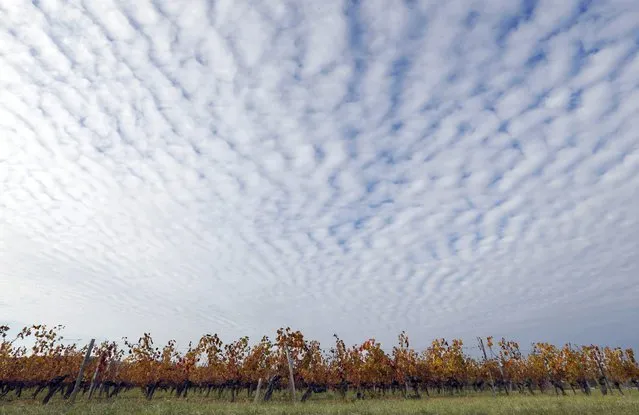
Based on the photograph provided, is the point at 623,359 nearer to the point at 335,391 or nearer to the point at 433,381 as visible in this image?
the point at 433,381

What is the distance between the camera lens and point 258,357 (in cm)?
3353

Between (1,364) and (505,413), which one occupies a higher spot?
(1,364)

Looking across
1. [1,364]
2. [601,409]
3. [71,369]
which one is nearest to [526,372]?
[601,409]

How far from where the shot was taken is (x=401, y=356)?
121 ft

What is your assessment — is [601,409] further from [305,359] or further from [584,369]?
[584,369]

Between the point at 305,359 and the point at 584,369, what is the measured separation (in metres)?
32.5

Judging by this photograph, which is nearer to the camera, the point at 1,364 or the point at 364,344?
the point at 1,364

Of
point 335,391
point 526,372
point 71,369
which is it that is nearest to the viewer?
point 71,369

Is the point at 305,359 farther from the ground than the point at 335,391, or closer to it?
farther from the ground

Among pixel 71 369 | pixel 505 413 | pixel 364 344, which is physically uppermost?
pixel 364 344

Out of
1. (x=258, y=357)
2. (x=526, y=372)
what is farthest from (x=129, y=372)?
(x=526, y=372)

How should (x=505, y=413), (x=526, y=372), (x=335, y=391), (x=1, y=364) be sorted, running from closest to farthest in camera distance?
(x=505, y=413) < (x=1, y=364) < (x=335, y=391) < (x=526, y=372)

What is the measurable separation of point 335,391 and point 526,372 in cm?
2588

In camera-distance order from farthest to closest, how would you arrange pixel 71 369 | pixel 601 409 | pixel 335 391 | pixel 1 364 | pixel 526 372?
pixel 526 372 → pixel 335 391 → pixel 71 369 → pixel 1 364 → pixel 601 409
